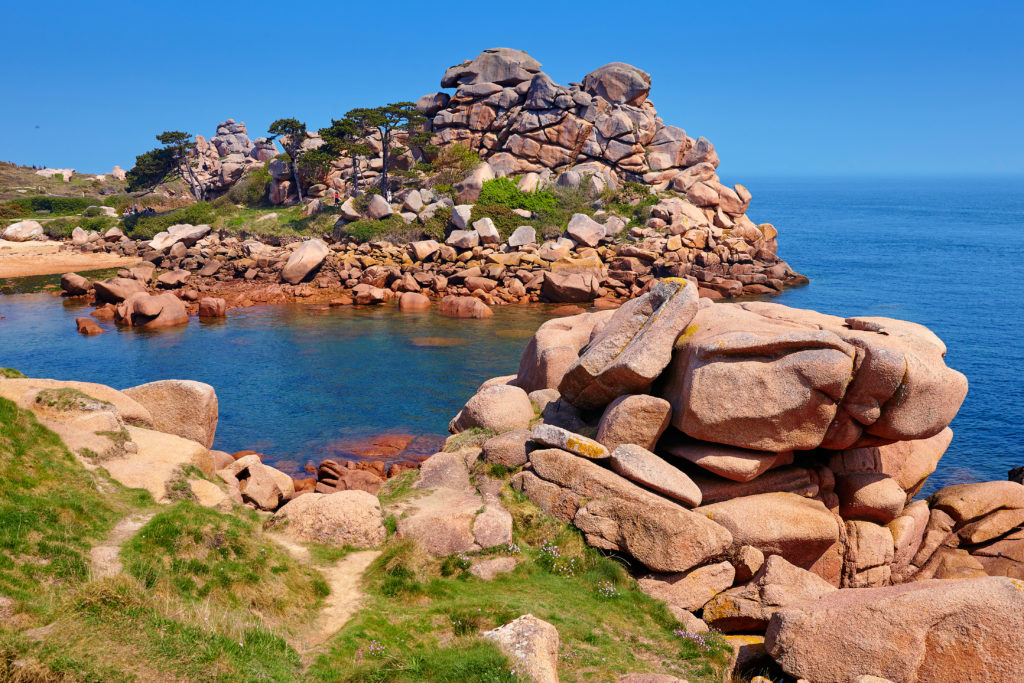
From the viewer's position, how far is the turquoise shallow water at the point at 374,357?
3241 centimetres

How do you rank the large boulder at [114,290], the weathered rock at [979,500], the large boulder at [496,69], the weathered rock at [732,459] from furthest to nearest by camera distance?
the large boulder at [496,69]
the large boulder at [114,290]
the weathered rock at [979,500]
the weathered rock at [732,459]

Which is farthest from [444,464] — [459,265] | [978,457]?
[459,265]

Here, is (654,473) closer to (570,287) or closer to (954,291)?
(570,287)

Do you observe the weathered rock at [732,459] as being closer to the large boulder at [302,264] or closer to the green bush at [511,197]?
the large boulder at [302,264]

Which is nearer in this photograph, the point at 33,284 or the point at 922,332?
the point at 922,332

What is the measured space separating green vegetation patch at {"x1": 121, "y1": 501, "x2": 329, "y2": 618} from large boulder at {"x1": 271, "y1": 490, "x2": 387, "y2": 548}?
1.64 meters

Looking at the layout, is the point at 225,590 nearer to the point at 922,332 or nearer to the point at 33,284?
the point at 922,332

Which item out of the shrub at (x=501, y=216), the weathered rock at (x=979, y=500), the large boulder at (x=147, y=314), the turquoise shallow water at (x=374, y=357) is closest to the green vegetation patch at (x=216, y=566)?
the turquoise shallow water at (x=374, y=357)

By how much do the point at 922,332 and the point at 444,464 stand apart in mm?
14798

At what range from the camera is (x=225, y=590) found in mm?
12914

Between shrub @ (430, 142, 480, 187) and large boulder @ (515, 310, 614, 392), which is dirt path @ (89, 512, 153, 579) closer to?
large boulder @ (515, 310, 614, 392)

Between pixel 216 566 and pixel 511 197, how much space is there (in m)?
67.1

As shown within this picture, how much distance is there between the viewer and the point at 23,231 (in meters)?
81.1

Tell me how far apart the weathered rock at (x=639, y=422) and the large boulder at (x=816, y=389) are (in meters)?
0.66
